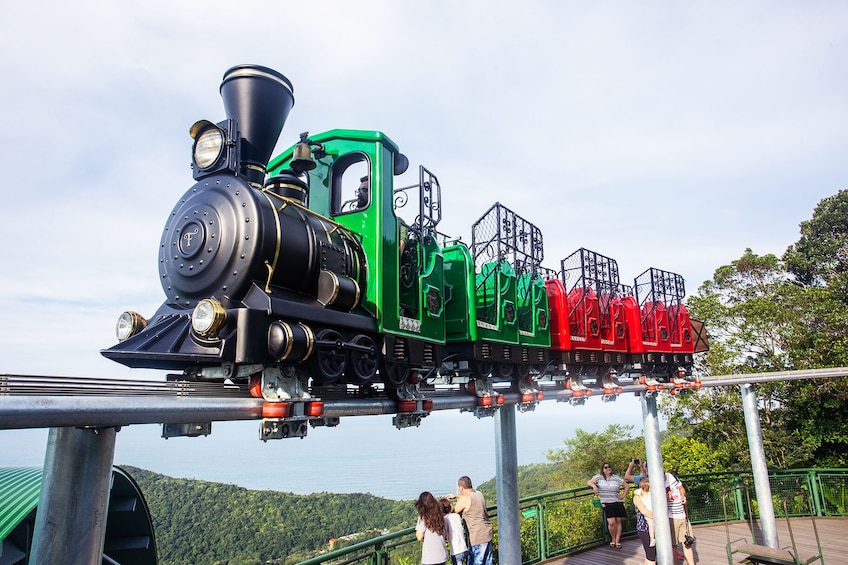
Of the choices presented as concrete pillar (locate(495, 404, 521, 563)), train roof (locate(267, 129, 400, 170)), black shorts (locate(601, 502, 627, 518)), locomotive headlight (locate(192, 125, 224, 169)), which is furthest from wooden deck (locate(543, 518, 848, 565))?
locomotive headlight (locate(192, 125, 224, 169))

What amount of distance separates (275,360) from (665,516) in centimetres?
844

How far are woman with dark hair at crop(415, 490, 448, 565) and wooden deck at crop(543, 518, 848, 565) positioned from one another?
19.8 feet

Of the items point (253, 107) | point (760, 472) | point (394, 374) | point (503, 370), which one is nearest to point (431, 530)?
point (394, 374)

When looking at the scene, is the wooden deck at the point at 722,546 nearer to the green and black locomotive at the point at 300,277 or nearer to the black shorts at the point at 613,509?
the black shorts at the point at 613,509

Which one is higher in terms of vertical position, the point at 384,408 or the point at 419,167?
the point at 419,167

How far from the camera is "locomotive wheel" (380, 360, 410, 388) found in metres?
5.47

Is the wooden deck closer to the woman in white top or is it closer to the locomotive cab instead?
the woman in white top

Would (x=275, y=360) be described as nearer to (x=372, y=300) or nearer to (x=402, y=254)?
(x=372, y=300)

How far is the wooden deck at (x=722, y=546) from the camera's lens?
36.1ft

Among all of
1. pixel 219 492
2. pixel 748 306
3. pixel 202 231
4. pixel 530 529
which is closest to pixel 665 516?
pixel 530 529

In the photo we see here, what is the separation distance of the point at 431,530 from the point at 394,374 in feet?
5.39

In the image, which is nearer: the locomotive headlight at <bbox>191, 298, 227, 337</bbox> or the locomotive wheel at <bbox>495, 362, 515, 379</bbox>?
the locomotive headlight at <bbox>191, 298, 227, 337</bbox>

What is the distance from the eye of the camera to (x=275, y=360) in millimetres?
4012

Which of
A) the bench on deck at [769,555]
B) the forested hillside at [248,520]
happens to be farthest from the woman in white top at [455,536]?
the forested hillside at [248,520]
